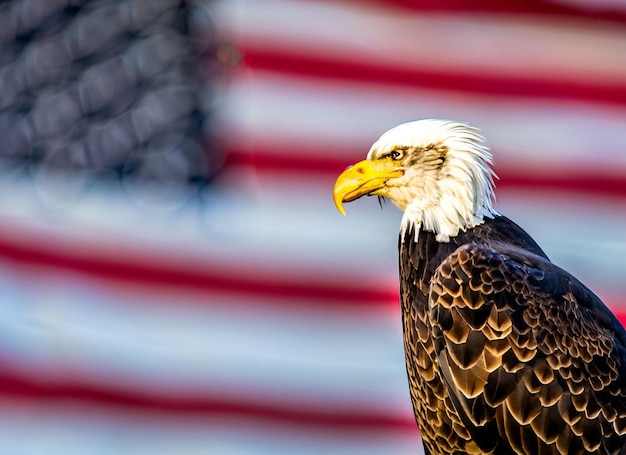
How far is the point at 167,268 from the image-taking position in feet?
12.7

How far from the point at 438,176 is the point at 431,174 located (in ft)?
0.06

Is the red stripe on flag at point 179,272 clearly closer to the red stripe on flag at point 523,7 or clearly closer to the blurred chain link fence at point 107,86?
the blurred chain link fence at point 107,86

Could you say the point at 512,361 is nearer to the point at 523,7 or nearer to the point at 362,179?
the point at 362,179

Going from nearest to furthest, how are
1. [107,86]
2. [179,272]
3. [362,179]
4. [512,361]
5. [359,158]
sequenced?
[512,361] → [362,179] → [179,272] → [359,158] → [107,86]

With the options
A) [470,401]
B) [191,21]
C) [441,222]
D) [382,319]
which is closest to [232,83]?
[191,21]

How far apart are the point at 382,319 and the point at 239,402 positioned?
0.51m

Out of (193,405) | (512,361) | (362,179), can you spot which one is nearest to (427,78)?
(362,179)

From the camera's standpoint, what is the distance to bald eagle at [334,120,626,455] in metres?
2.85

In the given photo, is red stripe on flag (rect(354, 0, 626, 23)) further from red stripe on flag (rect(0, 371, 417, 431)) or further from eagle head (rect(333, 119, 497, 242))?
red stripe on flag (rect(0, 371, 417, 431))

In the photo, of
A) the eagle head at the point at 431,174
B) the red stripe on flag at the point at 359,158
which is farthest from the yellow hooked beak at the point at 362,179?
the red stripe on flag at the point at 359,158

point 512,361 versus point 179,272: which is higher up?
point 179,272

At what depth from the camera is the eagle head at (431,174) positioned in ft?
10.2

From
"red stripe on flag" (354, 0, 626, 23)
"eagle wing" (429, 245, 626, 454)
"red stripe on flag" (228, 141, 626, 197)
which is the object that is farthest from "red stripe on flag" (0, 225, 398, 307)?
"eagle wing" (429, 245, 626, 454)

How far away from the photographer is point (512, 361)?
112 inches
